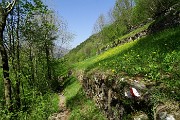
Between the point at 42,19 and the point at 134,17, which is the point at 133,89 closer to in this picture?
the point at 42,19

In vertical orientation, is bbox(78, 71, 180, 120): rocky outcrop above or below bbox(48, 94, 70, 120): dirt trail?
above

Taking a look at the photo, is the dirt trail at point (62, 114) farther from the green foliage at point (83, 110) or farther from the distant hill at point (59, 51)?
the distant hill at point (59, 51)

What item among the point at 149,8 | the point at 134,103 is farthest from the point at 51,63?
the point at 149,8

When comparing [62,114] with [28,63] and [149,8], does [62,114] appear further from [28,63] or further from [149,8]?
[149,8]

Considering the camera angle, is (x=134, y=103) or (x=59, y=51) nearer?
(x=134, y=103)

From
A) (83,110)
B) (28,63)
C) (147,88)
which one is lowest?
(83,110)

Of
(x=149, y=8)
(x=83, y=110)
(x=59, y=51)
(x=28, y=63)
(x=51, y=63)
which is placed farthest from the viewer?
(x=149, y=8)

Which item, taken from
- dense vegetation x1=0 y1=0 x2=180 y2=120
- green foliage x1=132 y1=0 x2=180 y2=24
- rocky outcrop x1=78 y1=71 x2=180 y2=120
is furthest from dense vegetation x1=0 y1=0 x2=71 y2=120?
green foliage x1=132 y1=0 x2=180 y2=24

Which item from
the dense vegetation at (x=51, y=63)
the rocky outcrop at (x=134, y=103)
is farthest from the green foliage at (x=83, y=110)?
the rocky outcrop at (x=134, y=103)

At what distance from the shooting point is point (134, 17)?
90.1 m

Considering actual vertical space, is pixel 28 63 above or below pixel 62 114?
above

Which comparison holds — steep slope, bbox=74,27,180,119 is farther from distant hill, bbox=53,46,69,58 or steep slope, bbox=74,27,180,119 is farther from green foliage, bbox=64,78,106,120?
distant hill, bbox=53,46,69,58

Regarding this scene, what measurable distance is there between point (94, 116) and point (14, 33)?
442 inches

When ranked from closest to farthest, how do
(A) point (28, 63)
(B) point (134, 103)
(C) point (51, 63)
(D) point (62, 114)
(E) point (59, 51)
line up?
(B) point (134, 103), (D) point (62, 114), (A) point (28, 63), (C) point (51, 63), (E) point (59, 51)
